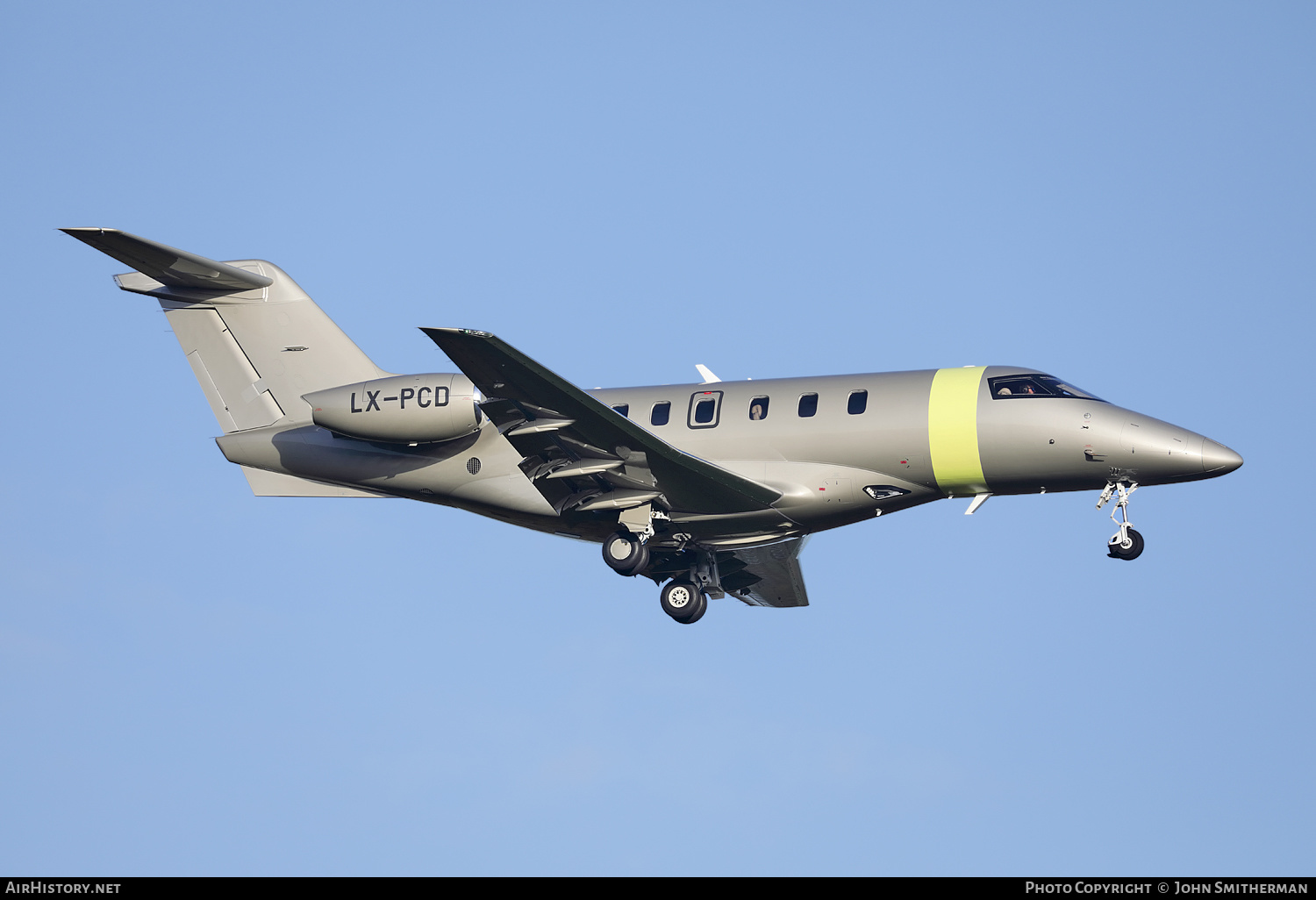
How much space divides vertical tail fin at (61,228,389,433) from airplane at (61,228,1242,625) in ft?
0.11

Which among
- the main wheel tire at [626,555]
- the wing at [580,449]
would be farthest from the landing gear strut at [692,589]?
the wing at [580,449]

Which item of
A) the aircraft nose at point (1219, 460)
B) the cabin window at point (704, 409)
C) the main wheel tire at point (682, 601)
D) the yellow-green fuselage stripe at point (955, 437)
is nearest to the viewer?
the aircraft nose at point (1219, 460)

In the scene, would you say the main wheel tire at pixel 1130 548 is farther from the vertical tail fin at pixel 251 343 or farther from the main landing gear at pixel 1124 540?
the vertical tail fin at pixel 251 343

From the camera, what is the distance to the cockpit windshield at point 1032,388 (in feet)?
81.4

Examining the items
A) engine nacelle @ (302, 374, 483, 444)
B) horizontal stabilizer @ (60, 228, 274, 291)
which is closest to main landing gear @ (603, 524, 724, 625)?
engine nacelle @ (302, 374, 483, 444)

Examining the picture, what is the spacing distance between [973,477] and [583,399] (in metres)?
6.39

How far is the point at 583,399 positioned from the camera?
23609mm

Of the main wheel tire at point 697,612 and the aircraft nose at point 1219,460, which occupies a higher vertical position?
the aircraft nose at point 1219,460

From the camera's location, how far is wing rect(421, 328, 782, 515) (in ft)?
76.1

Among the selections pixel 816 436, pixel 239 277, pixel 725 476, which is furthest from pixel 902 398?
pixel 239 277

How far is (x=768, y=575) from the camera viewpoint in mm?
29594

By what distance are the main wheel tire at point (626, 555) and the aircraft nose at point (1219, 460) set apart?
8.95 metres

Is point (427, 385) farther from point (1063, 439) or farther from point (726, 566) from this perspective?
point (1063, 439)

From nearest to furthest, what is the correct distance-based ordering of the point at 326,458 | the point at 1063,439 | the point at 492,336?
the point at 492,336, the point at 1063,439, the point at 326,458
